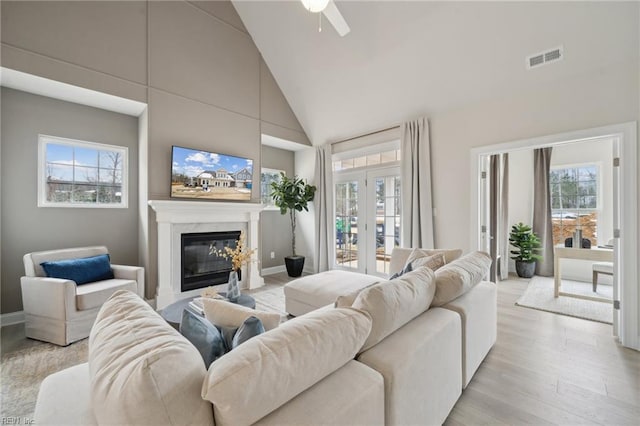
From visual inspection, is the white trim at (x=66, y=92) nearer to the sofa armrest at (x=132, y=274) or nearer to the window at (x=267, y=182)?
the sofa armrest at (x=132, y=274)

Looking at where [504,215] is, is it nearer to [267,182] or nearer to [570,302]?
[570,302]

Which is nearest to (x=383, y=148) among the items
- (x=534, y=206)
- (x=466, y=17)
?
(x=466, y=17)

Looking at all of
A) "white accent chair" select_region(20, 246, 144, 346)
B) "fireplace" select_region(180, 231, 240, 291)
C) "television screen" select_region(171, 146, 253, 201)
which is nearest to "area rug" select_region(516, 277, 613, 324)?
"fireplace" select_region(180, 231, 240, 291)

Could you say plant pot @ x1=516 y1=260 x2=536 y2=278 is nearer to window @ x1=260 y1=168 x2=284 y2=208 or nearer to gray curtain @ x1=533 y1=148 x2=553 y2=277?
gray curtain @ x1=533 y1=148 x2=553 y2=277

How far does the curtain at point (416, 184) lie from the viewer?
3.95 m

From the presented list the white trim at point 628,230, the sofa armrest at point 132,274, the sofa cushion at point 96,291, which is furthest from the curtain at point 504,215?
the sofa cushion at point 96,291

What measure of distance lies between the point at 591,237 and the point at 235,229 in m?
6.14

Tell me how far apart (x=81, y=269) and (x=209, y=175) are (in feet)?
6.14

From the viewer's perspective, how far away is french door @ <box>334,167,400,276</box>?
4629mm

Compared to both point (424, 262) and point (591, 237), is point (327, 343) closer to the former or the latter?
point (424, 262)

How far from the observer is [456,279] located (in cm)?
173

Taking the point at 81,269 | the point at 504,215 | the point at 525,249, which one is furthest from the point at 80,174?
the point at 525,249

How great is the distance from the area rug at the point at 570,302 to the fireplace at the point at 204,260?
4269mm

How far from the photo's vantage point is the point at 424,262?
237 cm
